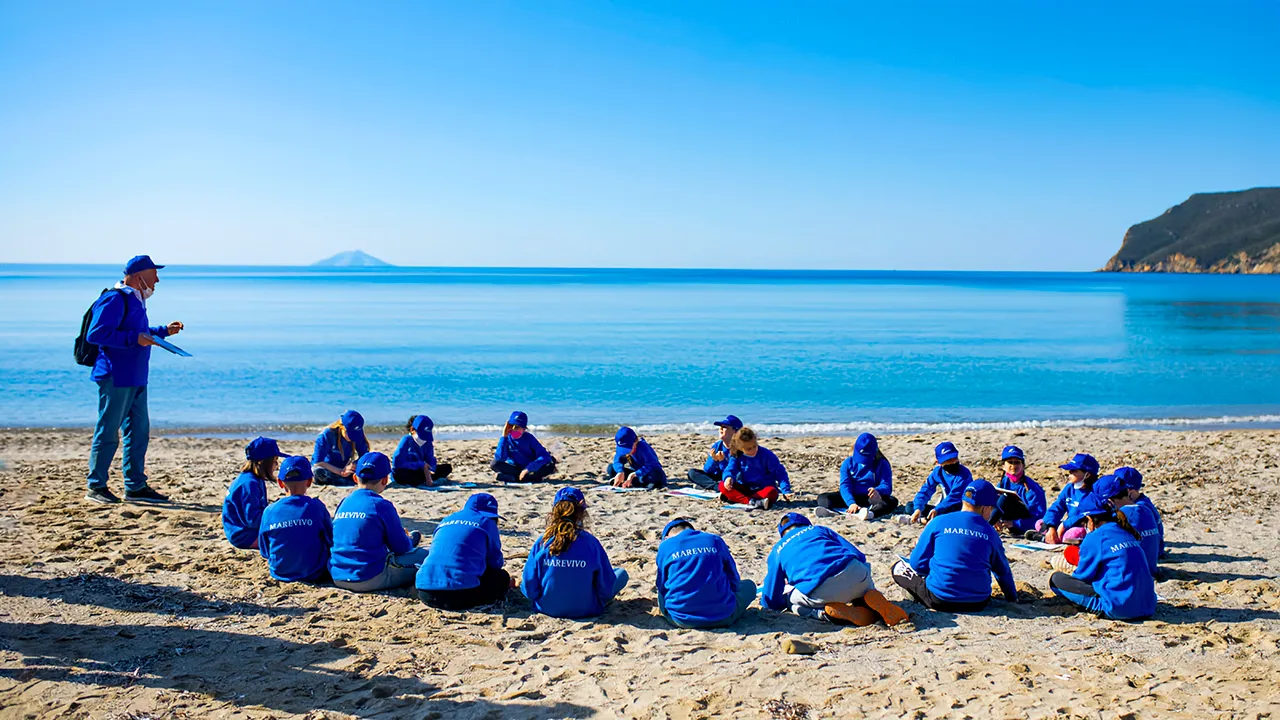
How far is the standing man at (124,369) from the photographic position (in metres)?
8.81

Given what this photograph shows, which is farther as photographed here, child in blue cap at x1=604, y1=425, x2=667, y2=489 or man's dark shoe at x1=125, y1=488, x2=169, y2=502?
child in blue cap at x1=604, y1=425, x2=667, y2=489

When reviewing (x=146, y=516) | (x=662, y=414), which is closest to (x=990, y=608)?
(x=146, y=516)

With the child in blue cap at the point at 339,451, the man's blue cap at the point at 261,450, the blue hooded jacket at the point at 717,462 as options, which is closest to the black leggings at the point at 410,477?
the child in blue cap at the point at 339,451

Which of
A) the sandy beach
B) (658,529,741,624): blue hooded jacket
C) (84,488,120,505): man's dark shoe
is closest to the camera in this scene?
the sandy beach

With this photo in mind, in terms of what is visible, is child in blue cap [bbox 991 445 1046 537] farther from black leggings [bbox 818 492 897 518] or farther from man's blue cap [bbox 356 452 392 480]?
man's blue cap [bbox 356 452 392 480]

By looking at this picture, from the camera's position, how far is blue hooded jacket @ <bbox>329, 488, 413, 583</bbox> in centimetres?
668

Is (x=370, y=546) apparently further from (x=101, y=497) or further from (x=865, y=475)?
(x=865, y=475)

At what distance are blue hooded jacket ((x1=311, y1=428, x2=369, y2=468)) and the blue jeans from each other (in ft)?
7.22

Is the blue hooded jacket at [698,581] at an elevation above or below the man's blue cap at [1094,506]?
below

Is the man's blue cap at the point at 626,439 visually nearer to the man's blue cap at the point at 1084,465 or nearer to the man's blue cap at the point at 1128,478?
the man's blue cap at the point at 1084,465

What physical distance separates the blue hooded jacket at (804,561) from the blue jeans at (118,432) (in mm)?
6868

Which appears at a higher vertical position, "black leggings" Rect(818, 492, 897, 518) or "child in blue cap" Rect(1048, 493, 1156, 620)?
"child in blue cap" Rect(1048, 493, 1156, 620)

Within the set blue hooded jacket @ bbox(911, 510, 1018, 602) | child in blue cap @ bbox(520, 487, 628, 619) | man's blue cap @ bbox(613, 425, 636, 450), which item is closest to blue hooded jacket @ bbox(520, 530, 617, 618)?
child in blue cap @ bbox(520, 487, 628, 619)

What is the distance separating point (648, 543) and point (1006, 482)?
436 cm
